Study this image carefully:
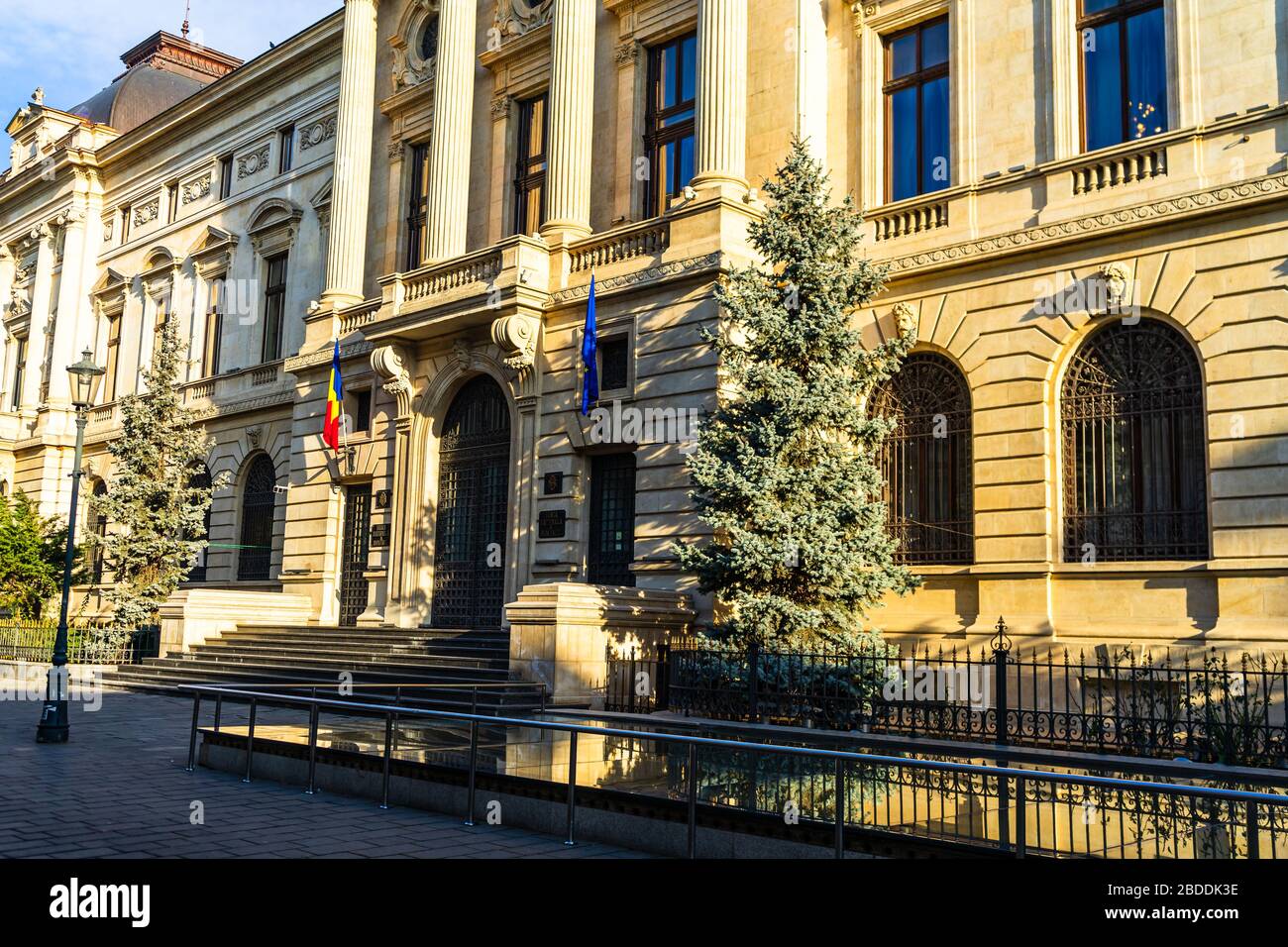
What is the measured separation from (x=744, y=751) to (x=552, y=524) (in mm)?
Answer: 15983

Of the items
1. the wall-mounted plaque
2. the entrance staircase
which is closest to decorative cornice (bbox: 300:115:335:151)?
the entrance staircase

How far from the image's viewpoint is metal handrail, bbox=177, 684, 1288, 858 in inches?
225

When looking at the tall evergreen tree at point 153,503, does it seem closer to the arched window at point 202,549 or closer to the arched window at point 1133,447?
the arched window at point 202,549

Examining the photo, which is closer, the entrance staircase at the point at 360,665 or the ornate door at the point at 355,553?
the entrance staircase at the point at 360,665

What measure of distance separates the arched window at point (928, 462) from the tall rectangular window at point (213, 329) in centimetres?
2661

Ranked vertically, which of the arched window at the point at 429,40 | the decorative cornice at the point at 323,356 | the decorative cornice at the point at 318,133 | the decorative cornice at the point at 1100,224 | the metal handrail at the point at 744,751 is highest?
the arched window at the point at 429,40

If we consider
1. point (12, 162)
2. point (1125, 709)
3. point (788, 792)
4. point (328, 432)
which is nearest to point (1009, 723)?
point (1125, 709)

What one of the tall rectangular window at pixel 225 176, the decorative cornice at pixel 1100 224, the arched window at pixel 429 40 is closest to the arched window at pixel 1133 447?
the decorative cornice at pixel 1100 224

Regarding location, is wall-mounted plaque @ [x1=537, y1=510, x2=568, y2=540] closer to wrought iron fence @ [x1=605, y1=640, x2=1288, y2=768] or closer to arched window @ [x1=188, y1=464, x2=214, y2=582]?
wrought iron fence @ [x1=605, y1=640, x2=1288, y2=768]

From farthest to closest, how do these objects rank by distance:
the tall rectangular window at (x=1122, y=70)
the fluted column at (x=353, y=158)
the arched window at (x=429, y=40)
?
the arched window at (x=429, y=40), the fluted column at (x=353, y=158), the tall rectangular window at (x=1122, y=70)

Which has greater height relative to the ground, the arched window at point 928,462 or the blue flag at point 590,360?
the blue flag at point 590,360

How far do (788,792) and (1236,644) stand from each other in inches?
445

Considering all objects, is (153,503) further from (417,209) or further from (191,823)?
(191,823)

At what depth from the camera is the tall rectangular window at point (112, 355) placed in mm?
45094
